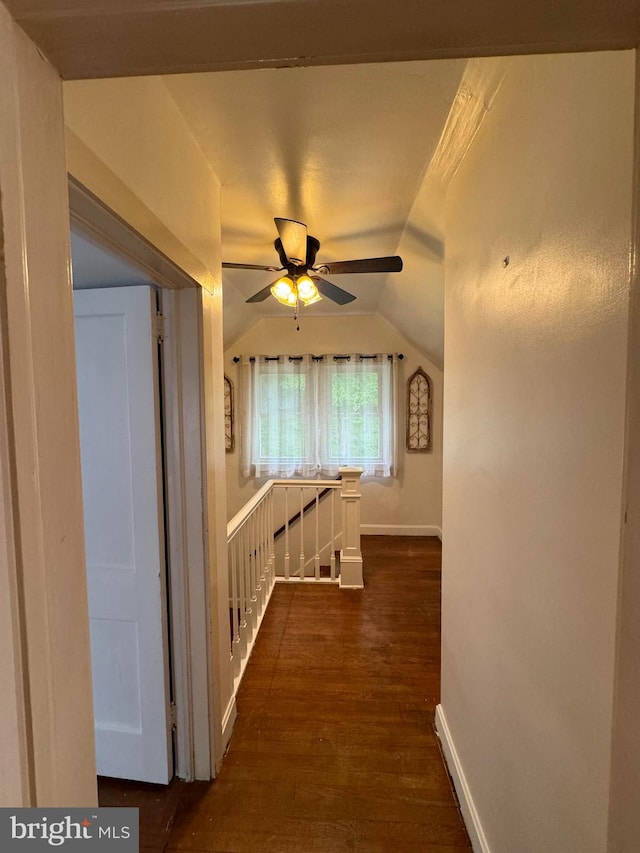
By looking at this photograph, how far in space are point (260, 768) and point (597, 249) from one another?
211 cm

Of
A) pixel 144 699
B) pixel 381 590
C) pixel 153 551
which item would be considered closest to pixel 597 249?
pixel 153 551

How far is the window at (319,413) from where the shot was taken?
4504mm

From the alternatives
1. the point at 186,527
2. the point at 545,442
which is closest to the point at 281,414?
the point at 186,527

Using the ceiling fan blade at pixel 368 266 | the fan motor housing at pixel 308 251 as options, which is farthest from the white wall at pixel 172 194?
the ceiling fan blade at pixel 368 266

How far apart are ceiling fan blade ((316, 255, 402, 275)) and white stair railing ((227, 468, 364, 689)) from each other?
1.58 metres

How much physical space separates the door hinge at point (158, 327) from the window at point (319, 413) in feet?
10.3

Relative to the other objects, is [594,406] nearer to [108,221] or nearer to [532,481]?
[532,481]

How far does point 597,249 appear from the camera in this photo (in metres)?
0.66

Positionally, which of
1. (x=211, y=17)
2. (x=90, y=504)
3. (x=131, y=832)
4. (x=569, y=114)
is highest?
(x=569, y=114)

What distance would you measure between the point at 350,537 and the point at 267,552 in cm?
71

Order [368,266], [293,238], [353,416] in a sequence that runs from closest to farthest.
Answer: [293,238] < [368,266] < [353,416]

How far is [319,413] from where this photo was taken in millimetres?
4535

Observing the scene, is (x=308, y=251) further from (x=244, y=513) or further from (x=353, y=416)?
(x=353, y=416)

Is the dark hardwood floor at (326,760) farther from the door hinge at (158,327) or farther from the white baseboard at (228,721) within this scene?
the door hinge at (158,327)
